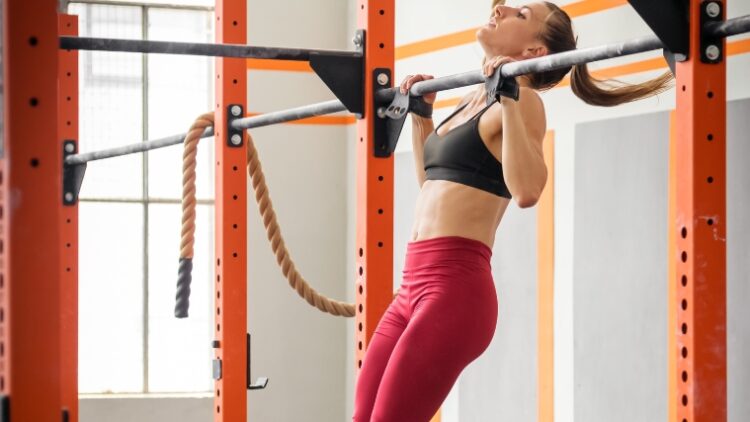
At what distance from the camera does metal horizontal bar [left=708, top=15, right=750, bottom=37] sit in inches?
74.1

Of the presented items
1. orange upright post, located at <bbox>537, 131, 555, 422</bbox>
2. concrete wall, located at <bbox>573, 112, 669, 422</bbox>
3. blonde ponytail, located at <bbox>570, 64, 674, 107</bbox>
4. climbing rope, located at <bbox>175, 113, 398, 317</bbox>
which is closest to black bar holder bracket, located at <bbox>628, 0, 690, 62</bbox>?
blonde ponytail, located at <bbox>570, 64, 674, 107</bbox>

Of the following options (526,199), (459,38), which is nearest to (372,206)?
(526,199)

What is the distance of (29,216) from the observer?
1.69 m

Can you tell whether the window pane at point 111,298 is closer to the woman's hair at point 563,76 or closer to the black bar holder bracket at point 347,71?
the black bar holder bracket at point 347,71

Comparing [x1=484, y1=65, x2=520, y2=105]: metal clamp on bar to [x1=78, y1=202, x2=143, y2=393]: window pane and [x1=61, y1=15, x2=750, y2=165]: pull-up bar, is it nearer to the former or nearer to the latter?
[x1=61, y1=15, x2=750, y2=165]: pull-up bar

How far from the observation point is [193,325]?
6.23m

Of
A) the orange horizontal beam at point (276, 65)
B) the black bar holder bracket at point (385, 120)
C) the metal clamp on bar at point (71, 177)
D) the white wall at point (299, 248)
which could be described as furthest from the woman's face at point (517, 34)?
the orange horizontal beam at point (276, 65)

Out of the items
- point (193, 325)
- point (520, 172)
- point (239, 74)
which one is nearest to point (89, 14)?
point (193, 325)

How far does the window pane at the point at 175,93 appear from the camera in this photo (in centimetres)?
623

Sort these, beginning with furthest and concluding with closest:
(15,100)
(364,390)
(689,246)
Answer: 1. (364,390)
2. (689,246)
3. (15,100)

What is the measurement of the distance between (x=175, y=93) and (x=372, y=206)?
3.70 meters

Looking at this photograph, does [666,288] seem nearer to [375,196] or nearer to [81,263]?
[375,196]

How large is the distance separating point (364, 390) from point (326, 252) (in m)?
3.53

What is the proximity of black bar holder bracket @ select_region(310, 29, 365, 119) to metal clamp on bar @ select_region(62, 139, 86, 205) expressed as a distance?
6.53 feet
